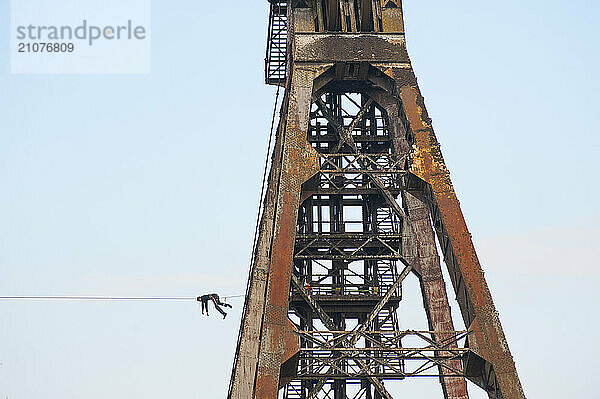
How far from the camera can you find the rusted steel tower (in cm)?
1661

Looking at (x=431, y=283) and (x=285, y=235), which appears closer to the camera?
(x=285, y=235)

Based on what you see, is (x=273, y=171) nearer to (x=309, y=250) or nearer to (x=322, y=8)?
(x=309, y=250)

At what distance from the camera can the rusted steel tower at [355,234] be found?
16.6m

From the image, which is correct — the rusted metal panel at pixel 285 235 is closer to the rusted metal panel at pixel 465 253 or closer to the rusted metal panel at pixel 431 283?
the rusted metal panel at pixel 465 253

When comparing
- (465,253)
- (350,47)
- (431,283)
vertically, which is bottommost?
(465,253)

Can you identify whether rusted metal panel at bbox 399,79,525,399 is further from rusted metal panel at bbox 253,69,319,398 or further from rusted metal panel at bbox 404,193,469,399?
rusted metal panel at bbox 404,193,469,399

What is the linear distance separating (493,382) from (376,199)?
7.32 meters

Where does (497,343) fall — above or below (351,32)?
below

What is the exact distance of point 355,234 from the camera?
22188 mm

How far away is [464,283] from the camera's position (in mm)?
16562

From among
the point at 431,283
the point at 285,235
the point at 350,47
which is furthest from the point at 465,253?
the point at 350,47

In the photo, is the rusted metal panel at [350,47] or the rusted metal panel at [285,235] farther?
the rusted metal panel at [350,47]

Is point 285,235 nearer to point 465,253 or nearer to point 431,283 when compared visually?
point 465,253

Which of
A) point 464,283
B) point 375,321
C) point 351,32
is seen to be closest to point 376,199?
point 375,321
